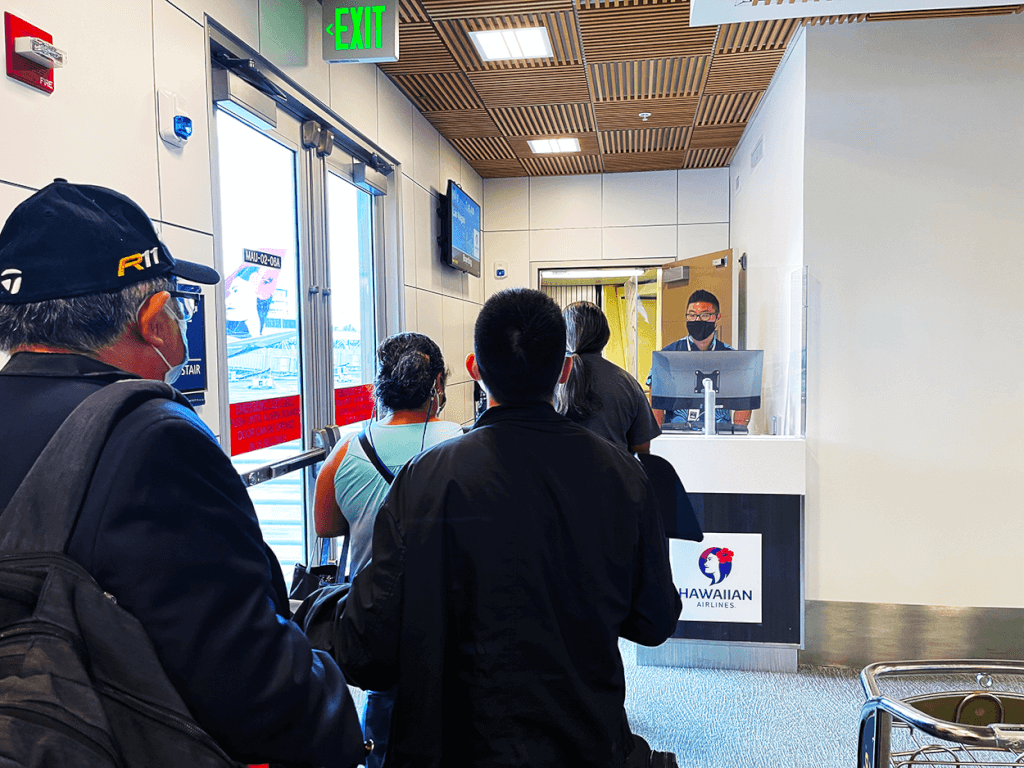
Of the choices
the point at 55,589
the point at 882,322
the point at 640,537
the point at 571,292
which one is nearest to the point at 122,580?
the point at 55,589

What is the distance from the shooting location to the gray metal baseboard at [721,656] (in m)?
3.41

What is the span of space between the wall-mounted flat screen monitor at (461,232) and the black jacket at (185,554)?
476cm

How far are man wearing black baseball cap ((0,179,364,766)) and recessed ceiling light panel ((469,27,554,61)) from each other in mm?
3381

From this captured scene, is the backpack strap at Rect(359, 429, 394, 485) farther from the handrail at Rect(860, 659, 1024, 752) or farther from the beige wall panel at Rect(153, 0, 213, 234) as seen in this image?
the handrail at Rect(860, 659, 1024, 752)

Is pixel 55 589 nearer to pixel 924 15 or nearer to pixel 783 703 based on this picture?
pixel 783 703

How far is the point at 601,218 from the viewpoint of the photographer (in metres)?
6.97

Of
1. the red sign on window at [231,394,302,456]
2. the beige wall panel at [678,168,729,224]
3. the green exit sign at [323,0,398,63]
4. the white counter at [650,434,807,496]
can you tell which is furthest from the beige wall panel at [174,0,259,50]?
the beige wall panel at [678,168,729,224]

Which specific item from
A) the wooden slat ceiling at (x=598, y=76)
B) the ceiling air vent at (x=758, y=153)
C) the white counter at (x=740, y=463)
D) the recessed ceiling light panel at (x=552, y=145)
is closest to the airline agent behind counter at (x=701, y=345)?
the white counter at (x=740, y=463)

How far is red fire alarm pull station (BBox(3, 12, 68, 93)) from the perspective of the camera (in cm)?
156

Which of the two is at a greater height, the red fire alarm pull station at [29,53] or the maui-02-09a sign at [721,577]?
the red fire alarm pull station at [29,53]

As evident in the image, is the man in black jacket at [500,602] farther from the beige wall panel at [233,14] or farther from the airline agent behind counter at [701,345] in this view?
the airline agent behind counter at [701,345]

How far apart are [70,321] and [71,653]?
38 cm

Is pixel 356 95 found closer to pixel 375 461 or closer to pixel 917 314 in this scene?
pixel 375 461

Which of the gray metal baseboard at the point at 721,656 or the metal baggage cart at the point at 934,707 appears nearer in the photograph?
the metal baggage cart at the point at 934,707
